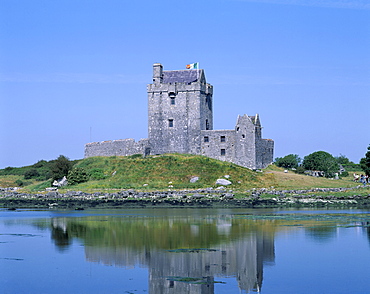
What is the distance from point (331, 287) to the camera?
13227 mm

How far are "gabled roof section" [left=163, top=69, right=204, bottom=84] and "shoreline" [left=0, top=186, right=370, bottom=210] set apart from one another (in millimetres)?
14561

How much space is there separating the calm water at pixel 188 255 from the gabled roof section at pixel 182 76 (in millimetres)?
27306

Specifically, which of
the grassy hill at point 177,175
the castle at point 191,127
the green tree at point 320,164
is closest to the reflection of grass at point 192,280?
the grassy hill at point 177,175

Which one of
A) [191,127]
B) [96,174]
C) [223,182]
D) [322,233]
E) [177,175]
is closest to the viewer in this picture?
[322,233]

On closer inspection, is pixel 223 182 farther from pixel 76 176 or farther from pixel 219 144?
pixel 76 176

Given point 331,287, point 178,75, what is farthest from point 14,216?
point 178,75

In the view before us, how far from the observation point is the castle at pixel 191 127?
51438mm

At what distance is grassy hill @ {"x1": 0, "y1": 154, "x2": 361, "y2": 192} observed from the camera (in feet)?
147

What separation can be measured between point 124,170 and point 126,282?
35743 mm

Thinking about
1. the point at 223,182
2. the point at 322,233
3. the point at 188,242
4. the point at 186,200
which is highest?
the point at 223,182

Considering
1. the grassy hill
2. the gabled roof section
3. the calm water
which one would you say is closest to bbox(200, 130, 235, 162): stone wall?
the grassy hill

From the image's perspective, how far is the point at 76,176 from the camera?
4831cm

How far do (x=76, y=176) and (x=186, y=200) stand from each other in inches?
505

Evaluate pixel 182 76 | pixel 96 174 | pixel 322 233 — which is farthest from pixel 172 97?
pixel 322 233
